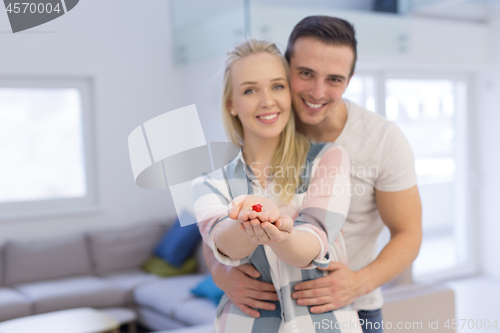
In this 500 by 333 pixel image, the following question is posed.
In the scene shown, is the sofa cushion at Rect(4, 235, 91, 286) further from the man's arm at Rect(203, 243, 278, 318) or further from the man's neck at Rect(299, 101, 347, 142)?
the man's neck at Rect(299, 101, 347, 142)

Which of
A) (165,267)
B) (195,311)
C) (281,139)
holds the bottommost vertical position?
(195,311)

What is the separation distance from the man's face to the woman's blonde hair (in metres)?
0.05

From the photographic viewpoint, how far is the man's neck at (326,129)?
898mm

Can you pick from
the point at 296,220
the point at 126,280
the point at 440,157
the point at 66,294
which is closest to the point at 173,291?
the point at 126,280

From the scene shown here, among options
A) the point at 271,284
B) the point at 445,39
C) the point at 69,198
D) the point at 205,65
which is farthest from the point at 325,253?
the point at 445,39

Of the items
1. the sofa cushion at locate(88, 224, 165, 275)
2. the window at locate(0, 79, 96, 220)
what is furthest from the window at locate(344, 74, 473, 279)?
the window at locate(0, 79, 96, 220)

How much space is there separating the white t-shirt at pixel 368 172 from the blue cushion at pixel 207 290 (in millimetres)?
1100

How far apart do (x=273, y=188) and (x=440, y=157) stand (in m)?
2.82

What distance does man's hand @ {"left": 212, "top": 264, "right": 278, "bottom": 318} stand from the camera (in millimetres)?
730

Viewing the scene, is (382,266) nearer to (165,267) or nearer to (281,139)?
(281,139)

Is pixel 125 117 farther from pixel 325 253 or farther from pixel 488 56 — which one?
pixel 488 56

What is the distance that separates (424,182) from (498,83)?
2.38ft

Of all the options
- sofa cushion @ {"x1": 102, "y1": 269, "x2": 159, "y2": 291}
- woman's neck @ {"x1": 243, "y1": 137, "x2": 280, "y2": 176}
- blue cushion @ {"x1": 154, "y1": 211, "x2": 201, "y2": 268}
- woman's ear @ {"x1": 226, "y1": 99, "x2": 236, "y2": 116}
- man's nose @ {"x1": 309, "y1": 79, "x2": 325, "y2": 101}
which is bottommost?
blue cushion @ {"x1": 154, "y1": 211, "x2": 201, "y2": 268}

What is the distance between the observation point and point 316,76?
0.84m
